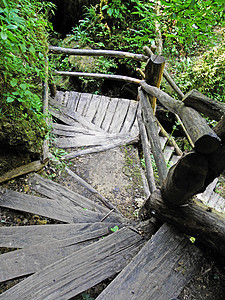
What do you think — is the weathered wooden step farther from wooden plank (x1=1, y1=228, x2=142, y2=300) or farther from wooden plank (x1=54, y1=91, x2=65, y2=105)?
wooden plank (x1=54, y1=91, x2=65, y2=105)

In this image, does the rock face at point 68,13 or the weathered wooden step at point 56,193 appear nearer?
the weathered wooden step at point 56,193

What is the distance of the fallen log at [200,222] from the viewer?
1432 mm

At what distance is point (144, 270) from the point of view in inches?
55.5

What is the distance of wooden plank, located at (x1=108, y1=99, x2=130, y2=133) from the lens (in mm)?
4391

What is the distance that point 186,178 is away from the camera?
133 centimetres

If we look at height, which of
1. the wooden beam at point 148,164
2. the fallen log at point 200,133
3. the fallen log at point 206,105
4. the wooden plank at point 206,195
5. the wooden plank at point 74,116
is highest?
the fallen log at point 206,105

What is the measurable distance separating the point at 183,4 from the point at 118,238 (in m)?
1.90

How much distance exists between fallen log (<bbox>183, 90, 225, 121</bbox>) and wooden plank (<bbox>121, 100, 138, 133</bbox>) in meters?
2.81

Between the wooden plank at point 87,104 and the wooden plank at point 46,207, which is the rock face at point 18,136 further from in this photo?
the wooden plank at point 87,104

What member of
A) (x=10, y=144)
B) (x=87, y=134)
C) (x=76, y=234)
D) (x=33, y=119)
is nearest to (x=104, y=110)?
(x=87, y=134)

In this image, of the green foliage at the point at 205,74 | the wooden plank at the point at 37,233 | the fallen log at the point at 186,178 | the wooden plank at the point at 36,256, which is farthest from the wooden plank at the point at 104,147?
the green foliage at the point at 205,74

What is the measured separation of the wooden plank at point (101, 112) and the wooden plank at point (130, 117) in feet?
1.71

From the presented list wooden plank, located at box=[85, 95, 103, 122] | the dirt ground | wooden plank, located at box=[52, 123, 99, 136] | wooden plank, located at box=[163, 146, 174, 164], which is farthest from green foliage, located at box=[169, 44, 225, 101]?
wooden plank, located at box=[52, 123, 99, 136]

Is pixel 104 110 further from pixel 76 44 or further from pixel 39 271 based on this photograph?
pixel 39 271
